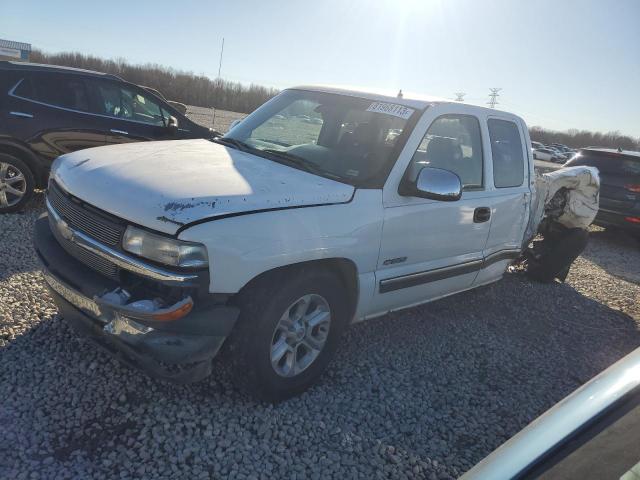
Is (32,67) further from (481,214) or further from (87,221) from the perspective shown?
(481,214)

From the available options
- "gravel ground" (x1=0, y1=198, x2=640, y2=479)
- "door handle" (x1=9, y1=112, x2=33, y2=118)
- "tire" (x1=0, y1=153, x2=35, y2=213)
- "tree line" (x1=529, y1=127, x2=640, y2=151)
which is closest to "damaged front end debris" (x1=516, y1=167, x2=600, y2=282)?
"gravel ground" (x1=0, y1=198, x2=640, y2=479)

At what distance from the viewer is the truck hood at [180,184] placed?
8.43 ft

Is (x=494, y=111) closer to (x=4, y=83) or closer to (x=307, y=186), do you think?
(x=307, y=186)

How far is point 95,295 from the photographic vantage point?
266 cm

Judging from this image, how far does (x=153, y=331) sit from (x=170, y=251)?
399 mm

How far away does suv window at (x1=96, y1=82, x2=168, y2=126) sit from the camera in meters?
6.63

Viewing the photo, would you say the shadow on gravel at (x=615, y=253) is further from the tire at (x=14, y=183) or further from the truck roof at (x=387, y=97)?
the tire at (x=14, y=183)

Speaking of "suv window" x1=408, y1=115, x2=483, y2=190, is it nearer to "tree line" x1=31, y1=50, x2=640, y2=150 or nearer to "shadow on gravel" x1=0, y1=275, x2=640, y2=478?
"shadow on gravel" x1=0, y1=275, x2=640, y2=478

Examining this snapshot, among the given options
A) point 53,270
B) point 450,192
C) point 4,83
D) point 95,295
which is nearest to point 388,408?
point 450,192

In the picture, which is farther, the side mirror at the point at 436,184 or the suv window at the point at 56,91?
the suv window at the point at 56,91

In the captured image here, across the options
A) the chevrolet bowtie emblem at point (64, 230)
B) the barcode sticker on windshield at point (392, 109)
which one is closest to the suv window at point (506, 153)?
the barcode sticker on windshield at point (392, 109)

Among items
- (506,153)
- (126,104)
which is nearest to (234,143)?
(506,153)

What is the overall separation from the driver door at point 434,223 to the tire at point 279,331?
0.43 m

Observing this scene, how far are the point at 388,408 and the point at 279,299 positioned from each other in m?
1.11
